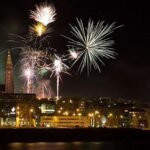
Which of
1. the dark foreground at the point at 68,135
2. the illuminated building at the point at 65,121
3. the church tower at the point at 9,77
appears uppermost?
the church tower at the point at 9,77

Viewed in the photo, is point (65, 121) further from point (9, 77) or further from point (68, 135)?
point (9, 77)

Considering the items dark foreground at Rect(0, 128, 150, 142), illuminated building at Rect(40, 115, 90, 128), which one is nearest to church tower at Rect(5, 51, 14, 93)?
illuminated building at Rect(40, 115, 90, 128)

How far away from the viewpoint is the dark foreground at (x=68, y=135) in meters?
75.4

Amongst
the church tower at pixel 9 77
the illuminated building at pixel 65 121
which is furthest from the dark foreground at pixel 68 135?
the church tower at pixel 9 77

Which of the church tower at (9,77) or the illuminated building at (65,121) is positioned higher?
the church tower at (9,77)

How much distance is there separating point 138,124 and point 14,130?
49508 millimetres

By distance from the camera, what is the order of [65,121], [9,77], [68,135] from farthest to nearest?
1. [9,77]
2. [65,121]
3. [68,135]

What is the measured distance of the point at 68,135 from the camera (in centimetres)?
8025

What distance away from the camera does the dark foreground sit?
7538 centimetres

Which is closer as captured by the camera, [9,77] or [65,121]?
[65,121]

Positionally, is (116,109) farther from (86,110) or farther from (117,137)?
(117,137)

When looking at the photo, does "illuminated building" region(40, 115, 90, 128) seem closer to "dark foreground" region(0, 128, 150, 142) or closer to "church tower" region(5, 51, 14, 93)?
"dark foreground" region(0, 128, 150, 142)

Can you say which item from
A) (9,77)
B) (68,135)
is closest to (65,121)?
(68,135)

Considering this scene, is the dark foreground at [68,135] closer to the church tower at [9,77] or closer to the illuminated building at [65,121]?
the illuminated building at [65,121]
